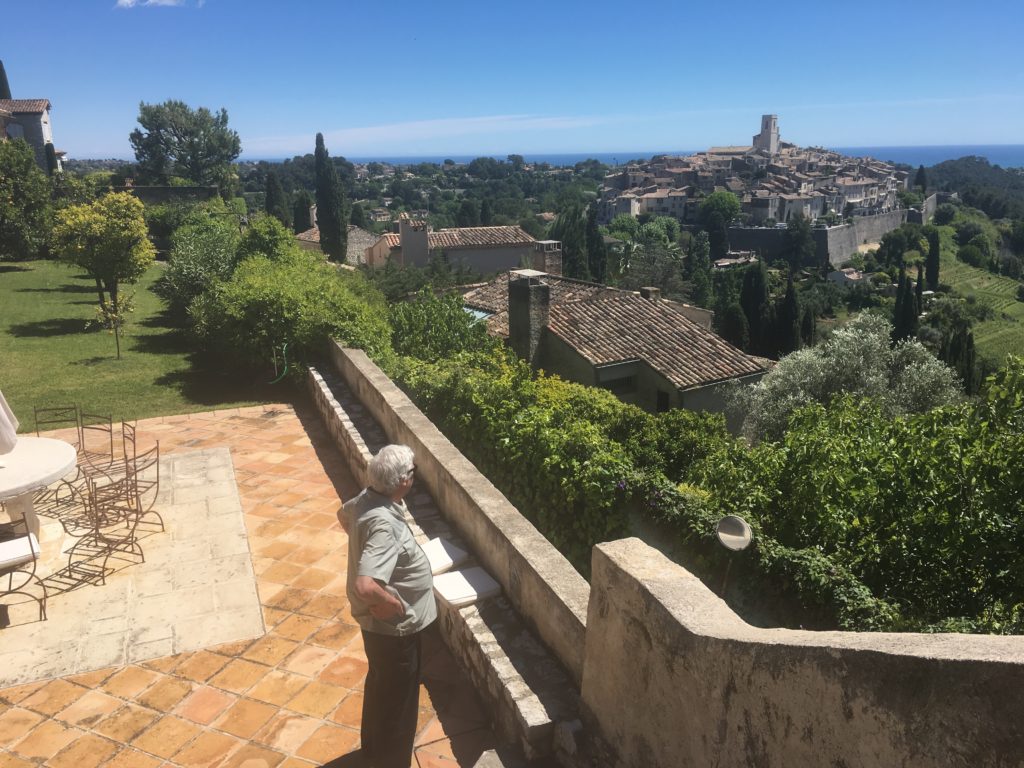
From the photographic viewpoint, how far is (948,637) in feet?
5.92

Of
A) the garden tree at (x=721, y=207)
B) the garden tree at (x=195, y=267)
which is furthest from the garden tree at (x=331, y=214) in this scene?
the garden tree at (x=721, y=207)

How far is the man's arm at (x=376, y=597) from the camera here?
293 centimetres

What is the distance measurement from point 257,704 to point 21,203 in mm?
32877

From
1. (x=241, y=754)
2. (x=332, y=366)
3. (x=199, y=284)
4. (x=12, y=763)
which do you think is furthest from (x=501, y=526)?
(x=199, y=284)

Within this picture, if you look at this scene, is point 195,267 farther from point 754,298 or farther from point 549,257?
point 754,298

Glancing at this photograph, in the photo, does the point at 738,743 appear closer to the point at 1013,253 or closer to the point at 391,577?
the point at 391,577

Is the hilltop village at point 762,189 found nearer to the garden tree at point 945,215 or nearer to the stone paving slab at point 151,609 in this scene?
the garden tree at point 945,215

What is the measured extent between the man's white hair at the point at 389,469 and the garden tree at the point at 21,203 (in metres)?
33.0

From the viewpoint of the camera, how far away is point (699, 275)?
72.3 m

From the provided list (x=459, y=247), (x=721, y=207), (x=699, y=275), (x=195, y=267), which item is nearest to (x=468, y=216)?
(x=721, y=207)

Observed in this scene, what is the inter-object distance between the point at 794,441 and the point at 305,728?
14.4 ft

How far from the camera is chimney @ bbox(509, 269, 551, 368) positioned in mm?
17359

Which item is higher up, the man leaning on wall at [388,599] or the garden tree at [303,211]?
the garden tree at [303,211]

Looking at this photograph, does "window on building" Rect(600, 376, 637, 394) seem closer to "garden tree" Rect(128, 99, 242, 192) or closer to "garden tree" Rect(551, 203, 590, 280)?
"garden tree" Rect(551, 203, 590, 280)
